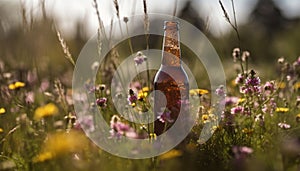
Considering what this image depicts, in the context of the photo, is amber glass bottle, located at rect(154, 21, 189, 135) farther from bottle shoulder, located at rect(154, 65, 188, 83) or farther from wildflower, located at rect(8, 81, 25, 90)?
wildflower, located at rect(8, 81, 25, 90)

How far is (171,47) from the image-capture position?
2211 millimetres

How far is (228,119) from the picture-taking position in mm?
2115

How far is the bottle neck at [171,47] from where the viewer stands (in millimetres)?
2205

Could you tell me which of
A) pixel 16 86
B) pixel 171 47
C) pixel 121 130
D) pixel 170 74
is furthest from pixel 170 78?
pixel 16 86

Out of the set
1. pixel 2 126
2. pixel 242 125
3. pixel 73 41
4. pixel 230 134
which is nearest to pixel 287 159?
pixel 230 134

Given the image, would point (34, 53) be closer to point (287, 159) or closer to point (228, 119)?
point (228, 119)

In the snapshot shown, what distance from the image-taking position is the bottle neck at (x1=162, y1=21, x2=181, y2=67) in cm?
221

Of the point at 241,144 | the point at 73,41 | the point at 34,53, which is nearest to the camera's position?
the point at 241,144

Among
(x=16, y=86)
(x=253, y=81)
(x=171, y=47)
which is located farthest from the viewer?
(x=16, y=86)

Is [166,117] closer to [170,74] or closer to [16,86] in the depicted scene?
[170,74]

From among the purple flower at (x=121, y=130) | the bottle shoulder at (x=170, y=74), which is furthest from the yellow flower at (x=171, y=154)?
the bottle shoulder at (x=170, y=74)

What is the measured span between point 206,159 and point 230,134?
321mm

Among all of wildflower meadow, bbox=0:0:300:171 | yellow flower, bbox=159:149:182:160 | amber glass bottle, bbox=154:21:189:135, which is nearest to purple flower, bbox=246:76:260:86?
wildflower meadow, bbox=0:0:300:171

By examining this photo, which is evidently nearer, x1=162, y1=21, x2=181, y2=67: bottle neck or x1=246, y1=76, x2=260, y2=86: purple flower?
x1=246, y1=76, x2=260, y2=86: purple flower
